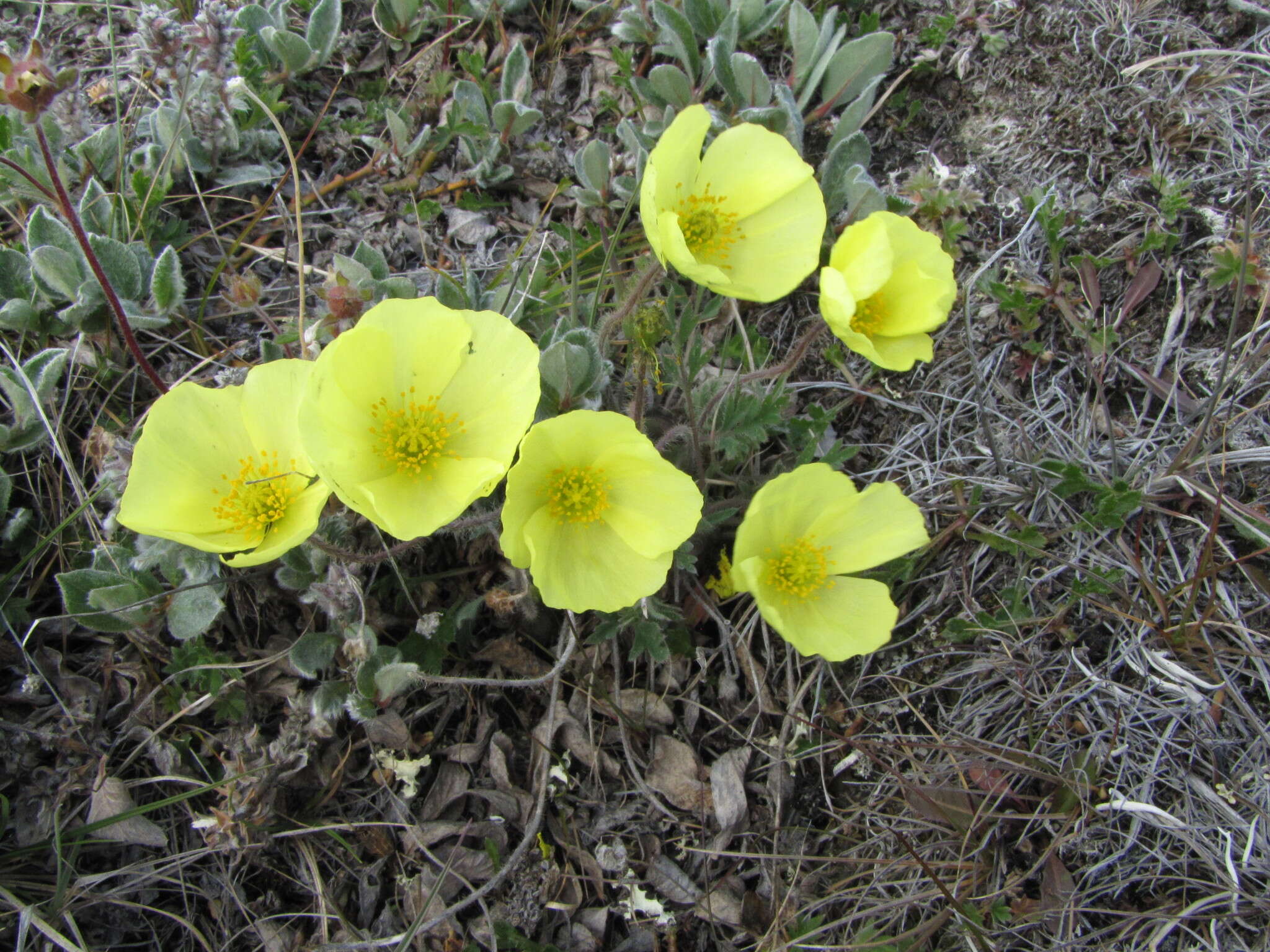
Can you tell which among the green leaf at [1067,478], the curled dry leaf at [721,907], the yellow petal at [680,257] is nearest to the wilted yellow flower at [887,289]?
the yellow petal at [680,257]

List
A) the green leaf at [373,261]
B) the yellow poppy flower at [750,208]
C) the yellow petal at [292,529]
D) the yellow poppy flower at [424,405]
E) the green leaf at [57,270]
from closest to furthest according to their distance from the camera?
the yellow petal at [292,529]
the yellow poppy flower at [424,405]
the yellow poppy flower at [750,208]
the green leaf at [57,270]
the green leaf at [373,261]

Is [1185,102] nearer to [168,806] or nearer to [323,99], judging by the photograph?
[323,99]

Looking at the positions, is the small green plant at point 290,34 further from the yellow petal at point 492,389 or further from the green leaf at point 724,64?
the yellow petal at point 492,389

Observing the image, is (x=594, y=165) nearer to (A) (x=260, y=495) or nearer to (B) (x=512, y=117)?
(B) (x=512, y=117)

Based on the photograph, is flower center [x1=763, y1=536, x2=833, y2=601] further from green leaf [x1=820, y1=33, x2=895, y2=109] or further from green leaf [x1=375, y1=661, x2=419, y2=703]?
green leaf [x1=820, y1=33, x2=895, y2=109]

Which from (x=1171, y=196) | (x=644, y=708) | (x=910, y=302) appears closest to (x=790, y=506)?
(x=910, y=302)

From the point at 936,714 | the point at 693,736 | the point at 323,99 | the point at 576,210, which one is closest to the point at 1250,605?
the point at 936,714
